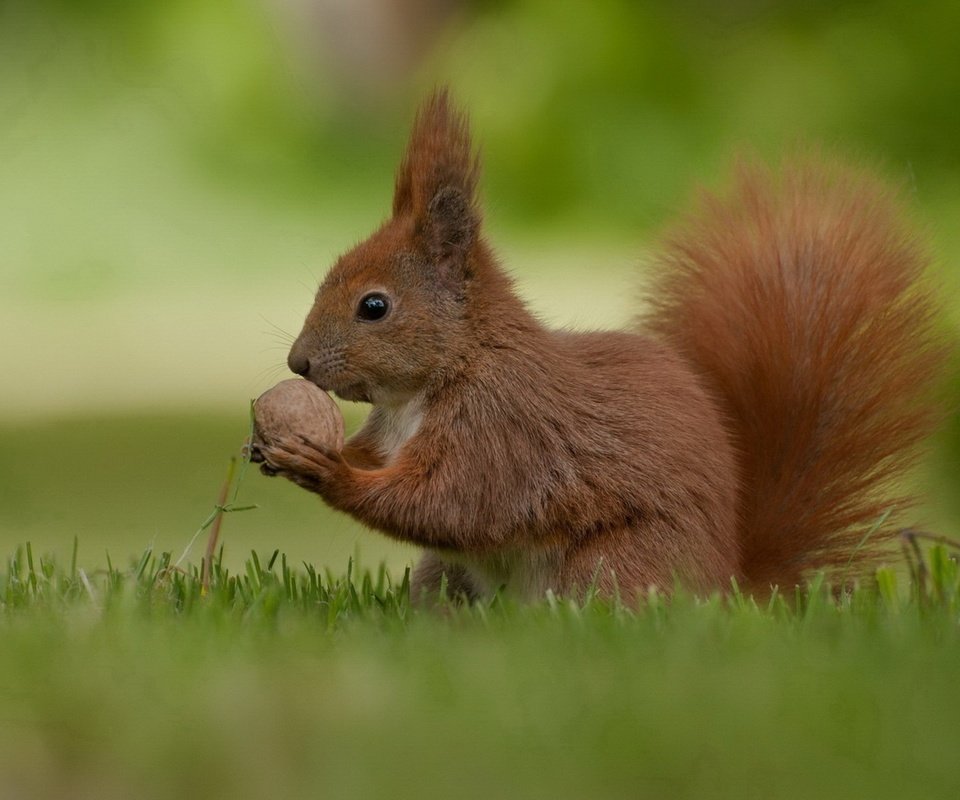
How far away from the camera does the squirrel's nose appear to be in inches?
99.0

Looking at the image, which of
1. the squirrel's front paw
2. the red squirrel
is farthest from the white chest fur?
the squirrel's front paw

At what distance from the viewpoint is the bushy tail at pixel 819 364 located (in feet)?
8.84

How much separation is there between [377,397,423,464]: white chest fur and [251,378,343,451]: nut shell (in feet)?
0.41

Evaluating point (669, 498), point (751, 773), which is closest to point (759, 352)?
point (669, 498)

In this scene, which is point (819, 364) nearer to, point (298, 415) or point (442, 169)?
point (442, 169)

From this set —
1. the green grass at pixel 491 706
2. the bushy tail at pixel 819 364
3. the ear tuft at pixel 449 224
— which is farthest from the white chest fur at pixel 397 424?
the bushy tail at pixel 819 364

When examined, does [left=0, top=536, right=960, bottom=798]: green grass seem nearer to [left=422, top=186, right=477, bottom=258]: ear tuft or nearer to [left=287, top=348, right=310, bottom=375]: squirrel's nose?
[left=287, top=348, right=310, bottom=375]: squirrel's nose

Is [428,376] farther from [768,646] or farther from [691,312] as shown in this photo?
[768,646]

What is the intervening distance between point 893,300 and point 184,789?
1749mm

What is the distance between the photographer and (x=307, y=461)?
240 cm

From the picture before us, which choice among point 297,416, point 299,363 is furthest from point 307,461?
point 299,363

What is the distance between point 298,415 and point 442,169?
0.50 meters

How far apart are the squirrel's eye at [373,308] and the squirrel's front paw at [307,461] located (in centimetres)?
25

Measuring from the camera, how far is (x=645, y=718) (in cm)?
163
